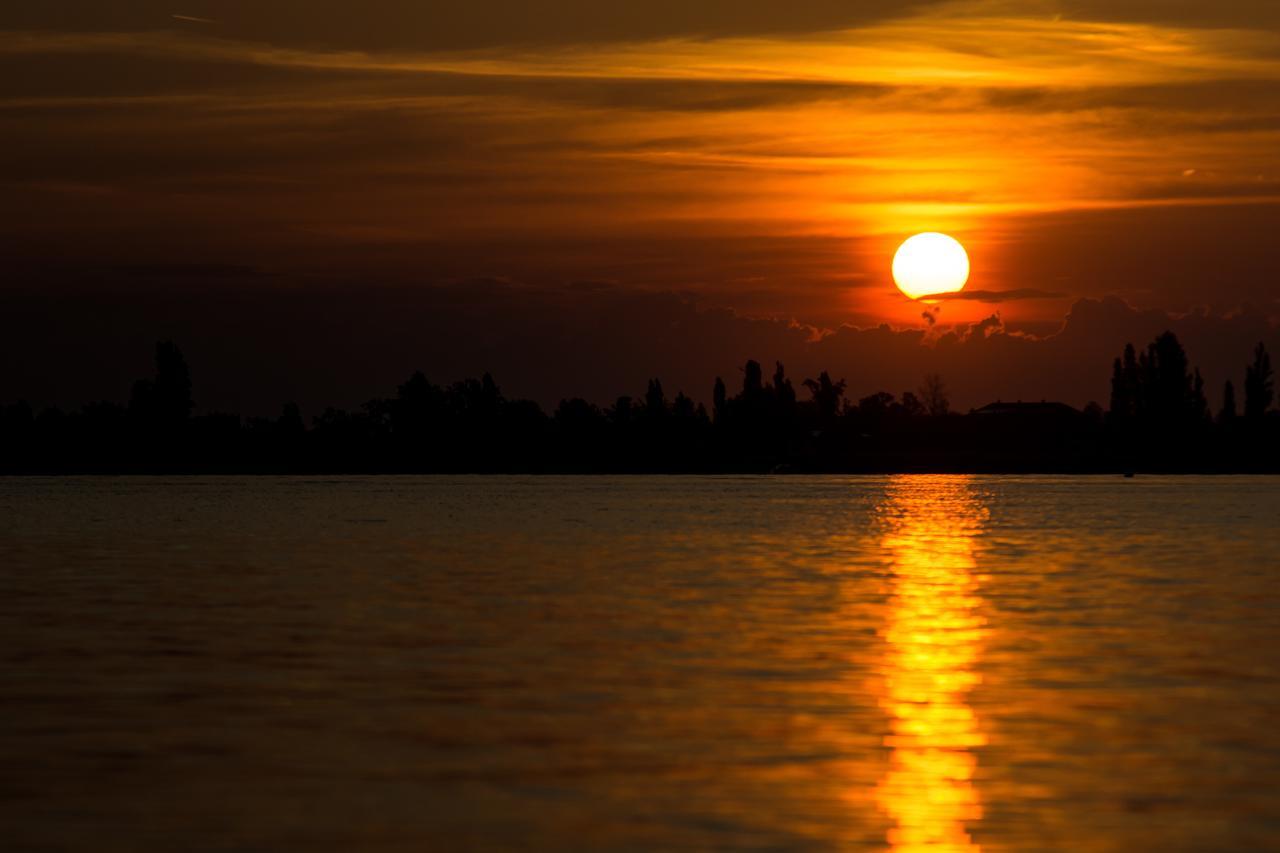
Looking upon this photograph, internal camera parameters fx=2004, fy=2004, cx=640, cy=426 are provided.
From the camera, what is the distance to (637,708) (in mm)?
28703

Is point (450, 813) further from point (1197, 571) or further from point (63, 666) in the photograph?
point (1197, 571)

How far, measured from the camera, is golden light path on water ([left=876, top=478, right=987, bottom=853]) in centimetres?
2027

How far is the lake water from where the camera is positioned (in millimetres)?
20109

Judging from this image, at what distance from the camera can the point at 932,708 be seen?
95.2 ft

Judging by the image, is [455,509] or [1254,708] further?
[455,509]

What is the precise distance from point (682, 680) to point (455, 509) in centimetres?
11909

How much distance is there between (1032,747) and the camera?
25.0m

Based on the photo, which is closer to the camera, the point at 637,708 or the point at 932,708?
the point at 637,708

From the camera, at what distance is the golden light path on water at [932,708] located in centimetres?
2027

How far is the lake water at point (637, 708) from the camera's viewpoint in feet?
66.0

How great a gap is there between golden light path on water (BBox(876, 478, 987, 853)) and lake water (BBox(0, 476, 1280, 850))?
0.30 ft

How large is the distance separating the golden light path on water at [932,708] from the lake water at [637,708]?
91mm

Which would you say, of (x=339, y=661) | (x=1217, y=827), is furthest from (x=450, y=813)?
(x=339, y=661)

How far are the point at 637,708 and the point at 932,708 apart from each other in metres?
4.28
